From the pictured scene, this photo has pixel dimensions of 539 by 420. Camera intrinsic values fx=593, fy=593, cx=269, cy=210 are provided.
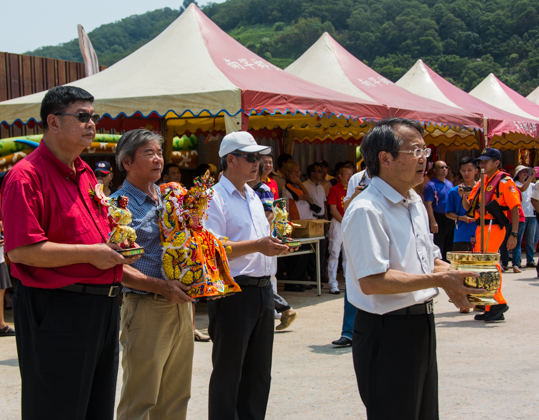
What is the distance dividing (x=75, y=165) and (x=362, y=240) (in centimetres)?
142

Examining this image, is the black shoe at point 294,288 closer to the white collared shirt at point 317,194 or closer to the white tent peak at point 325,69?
the white collared shirt at point 317,194

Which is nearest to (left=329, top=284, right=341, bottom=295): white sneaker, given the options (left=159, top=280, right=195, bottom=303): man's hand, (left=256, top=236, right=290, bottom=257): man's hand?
(left=256, top=236, right=290, bottom=257): man's hand

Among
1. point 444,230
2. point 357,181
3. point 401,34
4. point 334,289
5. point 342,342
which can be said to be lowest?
point 334,289

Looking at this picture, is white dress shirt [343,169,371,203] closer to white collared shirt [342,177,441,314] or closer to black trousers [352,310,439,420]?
white collared shirt [342,177,441,314]

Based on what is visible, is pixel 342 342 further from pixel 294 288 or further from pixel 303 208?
pixel 303 208

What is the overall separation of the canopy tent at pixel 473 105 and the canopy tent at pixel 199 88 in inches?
184

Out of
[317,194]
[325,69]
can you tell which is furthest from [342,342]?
[325,69]

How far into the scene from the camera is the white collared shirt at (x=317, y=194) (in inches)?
416

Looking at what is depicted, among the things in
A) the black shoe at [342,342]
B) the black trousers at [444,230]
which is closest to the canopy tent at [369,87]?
the black trousers at [444,230]

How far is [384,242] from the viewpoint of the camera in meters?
2.45

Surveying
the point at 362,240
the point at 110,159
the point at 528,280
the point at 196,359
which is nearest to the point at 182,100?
the point at 196,359

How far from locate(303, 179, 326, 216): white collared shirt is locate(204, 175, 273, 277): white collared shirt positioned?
6837mm

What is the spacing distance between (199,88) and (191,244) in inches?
192

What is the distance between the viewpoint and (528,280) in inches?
418
